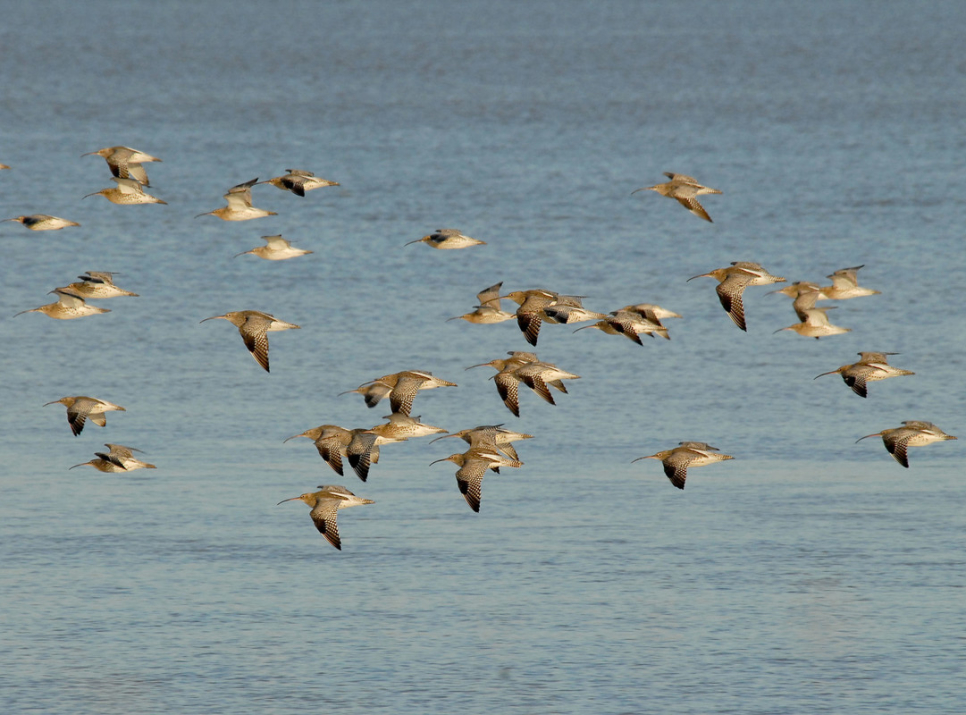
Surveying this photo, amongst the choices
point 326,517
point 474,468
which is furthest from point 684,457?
point 326,517

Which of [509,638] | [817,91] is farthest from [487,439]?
Answer: [817,91]

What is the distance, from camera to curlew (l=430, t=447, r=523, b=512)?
2650 centimetres

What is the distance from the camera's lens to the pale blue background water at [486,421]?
94.7 ft

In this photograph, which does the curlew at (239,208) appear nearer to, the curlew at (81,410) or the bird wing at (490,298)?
the bird wing at (490,298)

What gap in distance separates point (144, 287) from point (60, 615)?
995 inches

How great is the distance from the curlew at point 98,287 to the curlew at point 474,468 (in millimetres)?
6150

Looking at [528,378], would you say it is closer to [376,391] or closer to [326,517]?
[376,391]

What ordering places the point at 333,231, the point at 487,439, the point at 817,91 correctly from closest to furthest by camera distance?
the point at 487,439 → the point at 333,231 → the point at 817,91

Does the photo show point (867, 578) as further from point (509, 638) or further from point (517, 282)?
point (517, 282)

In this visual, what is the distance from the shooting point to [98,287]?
30.6 metres

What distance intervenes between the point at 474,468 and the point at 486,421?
43.8ft

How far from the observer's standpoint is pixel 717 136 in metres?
88.2

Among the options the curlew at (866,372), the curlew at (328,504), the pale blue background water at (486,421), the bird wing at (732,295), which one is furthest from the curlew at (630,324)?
the pale blue background water at (486,421)

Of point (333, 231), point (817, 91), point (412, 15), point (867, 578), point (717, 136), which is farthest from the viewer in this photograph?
point (412, 15)
